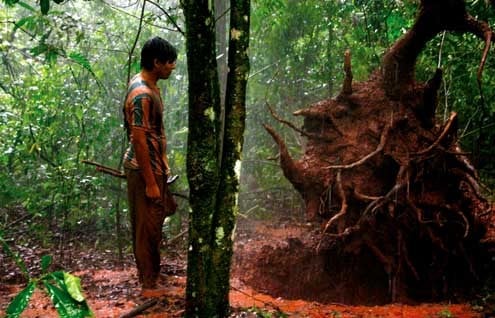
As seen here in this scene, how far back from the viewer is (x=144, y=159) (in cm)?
373

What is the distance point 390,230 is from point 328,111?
154 centimetres

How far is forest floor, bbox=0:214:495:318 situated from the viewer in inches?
146

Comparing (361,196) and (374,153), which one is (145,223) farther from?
(374,153)

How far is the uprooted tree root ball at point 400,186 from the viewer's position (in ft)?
15.9

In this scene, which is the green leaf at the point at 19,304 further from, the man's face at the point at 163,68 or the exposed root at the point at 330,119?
the exposed root at the point at 330,119

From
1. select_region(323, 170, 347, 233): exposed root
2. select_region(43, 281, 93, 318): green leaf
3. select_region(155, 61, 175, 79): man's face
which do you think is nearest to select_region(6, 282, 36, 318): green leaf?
select_region(43, 281, 93, 318): green leaf

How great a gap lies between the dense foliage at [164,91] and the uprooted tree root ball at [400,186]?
1.61 ft

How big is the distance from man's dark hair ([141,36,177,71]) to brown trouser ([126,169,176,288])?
0.95m

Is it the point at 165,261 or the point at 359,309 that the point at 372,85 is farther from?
the point at 165,261

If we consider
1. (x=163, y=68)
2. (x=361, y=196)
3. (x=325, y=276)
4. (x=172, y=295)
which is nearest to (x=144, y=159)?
(x=163, y=68)

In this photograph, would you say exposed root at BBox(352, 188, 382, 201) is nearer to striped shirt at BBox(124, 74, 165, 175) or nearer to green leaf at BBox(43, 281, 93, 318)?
striped shirt at BBox(124, 74, 165, 175)

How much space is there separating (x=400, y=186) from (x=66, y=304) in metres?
3.79

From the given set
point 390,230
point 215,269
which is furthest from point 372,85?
point 215,269

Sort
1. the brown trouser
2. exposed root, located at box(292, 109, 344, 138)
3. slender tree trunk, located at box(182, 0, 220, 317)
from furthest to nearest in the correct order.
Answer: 1. exposed root, located at box(292, 109, 344, 138)
2. the brown trouser
3. slender tree trunk, located at box(182, 0, 220, 317)
